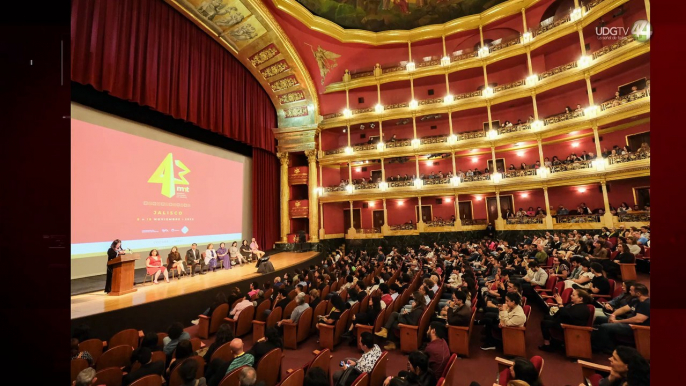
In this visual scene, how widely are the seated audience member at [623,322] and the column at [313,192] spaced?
44.6 ft

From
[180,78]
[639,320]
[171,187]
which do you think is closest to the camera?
[639,320]

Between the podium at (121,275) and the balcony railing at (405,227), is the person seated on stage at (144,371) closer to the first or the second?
the podium at (121,275)

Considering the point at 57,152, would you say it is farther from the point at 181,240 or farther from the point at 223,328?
the point at 181,240

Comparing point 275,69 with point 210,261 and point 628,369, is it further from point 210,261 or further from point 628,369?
point 628,369

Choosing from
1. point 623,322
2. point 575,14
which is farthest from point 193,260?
point 575,14

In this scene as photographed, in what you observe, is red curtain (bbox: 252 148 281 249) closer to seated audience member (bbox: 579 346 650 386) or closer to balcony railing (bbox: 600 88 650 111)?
seated audience member (bbox: 579 346 650 386)

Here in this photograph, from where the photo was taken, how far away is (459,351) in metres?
4.63

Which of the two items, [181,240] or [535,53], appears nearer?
[181,240]

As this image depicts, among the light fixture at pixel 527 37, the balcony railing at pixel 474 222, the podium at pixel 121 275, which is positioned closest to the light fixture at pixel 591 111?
the light fixture at pixel 527 37

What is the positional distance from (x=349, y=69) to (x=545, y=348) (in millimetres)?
17517

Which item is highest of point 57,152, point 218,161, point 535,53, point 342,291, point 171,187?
point 535,53

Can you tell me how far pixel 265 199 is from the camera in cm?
1580

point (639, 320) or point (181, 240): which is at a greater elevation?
point (181, 240)

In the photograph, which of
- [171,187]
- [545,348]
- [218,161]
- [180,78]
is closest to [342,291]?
[545,348]
